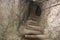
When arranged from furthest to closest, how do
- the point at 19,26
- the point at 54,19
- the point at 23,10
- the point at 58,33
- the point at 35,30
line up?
the point at 23,10, the point at 19,26, the point at 35,30, the point at 54,19, the point at 58,33

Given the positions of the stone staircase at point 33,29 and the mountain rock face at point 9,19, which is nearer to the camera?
the stone staircase at point 33,29

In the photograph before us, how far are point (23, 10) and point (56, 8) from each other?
161cm

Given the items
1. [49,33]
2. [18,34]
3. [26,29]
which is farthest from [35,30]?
[49,33]

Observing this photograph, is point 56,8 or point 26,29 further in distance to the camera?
point 26,29

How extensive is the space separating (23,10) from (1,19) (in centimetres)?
86

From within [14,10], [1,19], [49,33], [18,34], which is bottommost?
[18,34]

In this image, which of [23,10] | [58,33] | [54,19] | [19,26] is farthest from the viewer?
[23,10]

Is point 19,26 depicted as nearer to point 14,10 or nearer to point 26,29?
point 26,29

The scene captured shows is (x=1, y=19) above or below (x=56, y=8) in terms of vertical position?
below

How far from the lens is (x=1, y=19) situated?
3.73 m

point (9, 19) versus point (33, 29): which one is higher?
point (9, 19)

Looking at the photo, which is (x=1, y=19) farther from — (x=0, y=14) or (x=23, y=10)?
(x=23, y=10)

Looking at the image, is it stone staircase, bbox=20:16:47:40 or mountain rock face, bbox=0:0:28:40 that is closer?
stone staircase, bbox=20:16:47:40

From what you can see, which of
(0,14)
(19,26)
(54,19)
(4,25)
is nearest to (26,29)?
(19,26)
